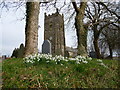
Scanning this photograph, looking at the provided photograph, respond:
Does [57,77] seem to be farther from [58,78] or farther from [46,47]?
[46,47]

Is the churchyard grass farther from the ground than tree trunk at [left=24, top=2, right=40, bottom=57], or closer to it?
closer to it

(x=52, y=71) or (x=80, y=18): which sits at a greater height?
(x=80, y=18)

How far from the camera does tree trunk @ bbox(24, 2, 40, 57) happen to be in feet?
22.0

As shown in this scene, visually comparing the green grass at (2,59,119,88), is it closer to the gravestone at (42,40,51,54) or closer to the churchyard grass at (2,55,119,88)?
the churchyard grass at (2,55,119,88)

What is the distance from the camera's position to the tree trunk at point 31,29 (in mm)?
6711

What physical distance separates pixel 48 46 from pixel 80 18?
342 cm

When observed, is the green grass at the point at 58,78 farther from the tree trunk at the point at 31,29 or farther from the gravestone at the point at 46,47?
the gravestone at the point at 46,47

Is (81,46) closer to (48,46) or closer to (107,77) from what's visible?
(48,46)

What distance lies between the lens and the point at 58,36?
30.9 metres

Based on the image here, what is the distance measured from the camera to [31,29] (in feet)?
22.8

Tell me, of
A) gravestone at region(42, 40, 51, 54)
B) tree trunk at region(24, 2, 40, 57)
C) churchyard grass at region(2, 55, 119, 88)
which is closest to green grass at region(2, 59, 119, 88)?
churchyard grass at region(2, 55, 119, 88)

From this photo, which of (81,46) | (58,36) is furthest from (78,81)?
(58,36)

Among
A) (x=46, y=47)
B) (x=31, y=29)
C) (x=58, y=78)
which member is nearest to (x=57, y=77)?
(x=58, y=78)

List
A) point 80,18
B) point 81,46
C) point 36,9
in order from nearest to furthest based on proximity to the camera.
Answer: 1. point 36,9
2. point 81,46
3. point 80,18
